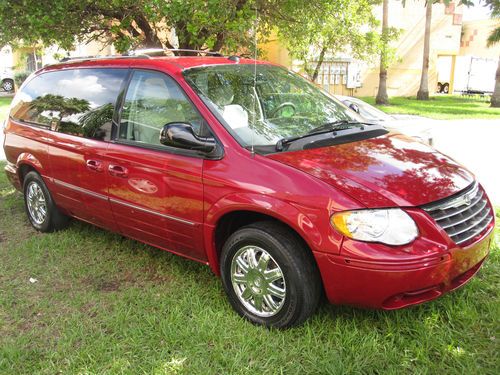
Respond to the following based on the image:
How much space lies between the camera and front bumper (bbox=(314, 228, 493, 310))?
265 centimetres

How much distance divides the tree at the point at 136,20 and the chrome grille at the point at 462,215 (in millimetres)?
4016

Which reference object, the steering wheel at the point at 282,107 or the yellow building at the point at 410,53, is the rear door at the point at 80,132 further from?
the yellow building at the point at 410,53

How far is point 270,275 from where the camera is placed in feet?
10.1

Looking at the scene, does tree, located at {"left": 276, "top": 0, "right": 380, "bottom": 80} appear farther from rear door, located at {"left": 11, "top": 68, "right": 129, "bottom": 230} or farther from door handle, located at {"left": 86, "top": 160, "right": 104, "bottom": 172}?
door handle, located at {"left": 86, "top": 160, "right": 104, "bottom": 172}

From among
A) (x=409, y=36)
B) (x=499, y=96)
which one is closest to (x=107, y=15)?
(x=499, y=96)

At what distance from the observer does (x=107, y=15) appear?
7234 mm

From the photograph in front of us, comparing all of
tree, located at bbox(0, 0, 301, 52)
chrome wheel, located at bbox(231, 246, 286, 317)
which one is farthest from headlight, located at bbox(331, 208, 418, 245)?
tree, located at bbox(0, 0, 301, 52)

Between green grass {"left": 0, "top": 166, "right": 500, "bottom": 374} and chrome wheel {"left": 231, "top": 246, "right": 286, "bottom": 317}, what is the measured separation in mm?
148

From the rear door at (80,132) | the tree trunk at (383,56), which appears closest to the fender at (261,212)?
the rear door at (80,132)

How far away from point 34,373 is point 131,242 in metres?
2.02

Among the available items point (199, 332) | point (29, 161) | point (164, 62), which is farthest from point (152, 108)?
point (29, 161)

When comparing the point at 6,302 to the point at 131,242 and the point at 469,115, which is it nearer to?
the point at 131,242

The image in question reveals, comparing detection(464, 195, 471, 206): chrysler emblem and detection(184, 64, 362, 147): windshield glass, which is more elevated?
detection(184, 64, 362, 147): windshield glass

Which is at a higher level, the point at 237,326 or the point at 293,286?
the point at 293,286
